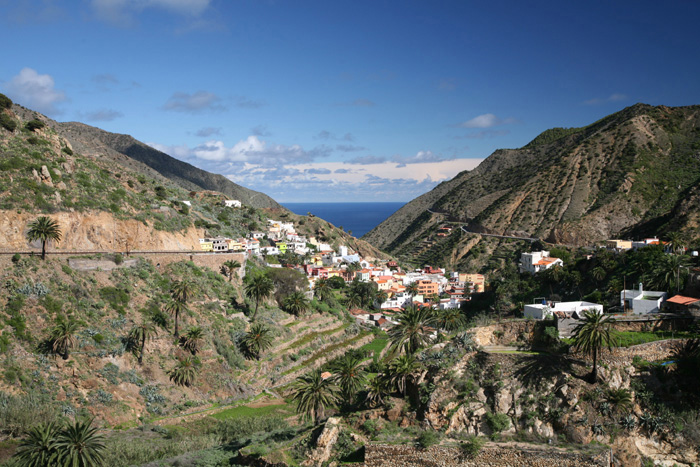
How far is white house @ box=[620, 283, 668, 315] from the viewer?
103ft

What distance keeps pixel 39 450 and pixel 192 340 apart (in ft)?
65.4

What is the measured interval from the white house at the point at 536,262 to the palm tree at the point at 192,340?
47.9 meters

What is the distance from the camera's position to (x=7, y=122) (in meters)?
51.1

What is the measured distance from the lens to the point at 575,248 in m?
81.4

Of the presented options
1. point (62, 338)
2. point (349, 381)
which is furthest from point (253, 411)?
point (62, 338)

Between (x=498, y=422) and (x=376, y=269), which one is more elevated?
(x=376, y=269)

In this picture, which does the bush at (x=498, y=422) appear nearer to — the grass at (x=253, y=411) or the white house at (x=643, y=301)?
the white house at (x=643, y=301)

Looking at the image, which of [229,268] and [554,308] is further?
[229,268]

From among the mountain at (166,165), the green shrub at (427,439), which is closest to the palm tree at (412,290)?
the green shrub at (427,439)

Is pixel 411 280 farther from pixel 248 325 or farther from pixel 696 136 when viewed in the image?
pixel 696 136

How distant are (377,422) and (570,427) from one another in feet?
28.1

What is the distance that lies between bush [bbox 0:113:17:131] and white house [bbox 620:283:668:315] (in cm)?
5803

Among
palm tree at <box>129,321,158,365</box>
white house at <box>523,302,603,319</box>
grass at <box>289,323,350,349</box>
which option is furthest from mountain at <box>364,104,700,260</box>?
palm tree at <box>129,321,158,365</box>

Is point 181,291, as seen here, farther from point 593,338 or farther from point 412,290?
point 412,290
